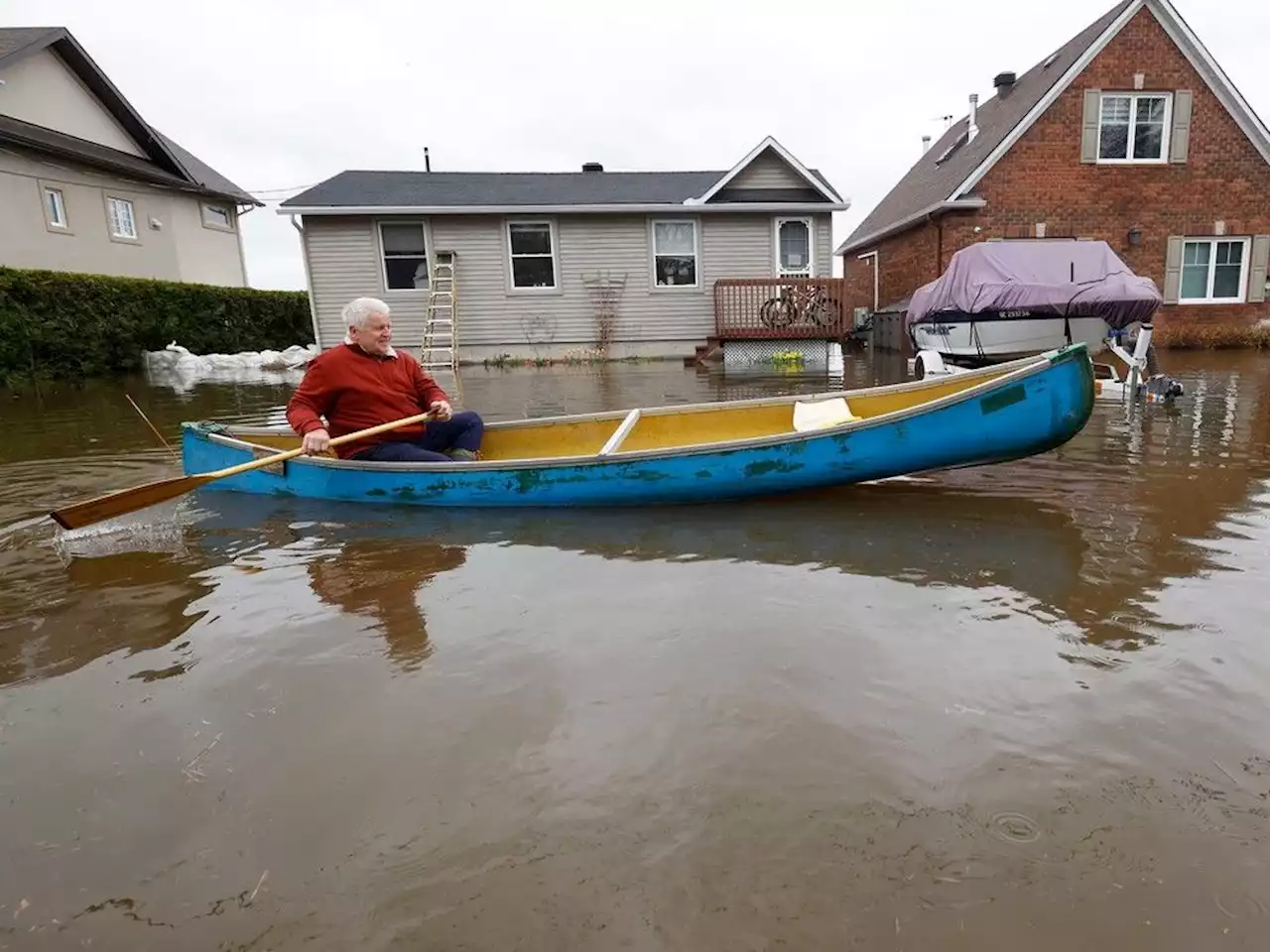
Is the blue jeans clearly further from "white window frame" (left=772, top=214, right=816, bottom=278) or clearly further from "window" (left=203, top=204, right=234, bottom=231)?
"window" (left=203, top=204, right=234, bottom=231)

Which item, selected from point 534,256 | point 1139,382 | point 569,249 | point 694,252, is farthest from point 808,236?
point 1139,382

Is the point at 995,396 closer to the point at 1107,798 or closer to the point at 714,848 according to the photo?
the point at 1107,798

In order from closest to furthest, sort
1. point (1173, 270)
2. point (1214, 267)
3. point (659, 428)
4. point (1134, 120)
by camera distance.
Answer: point (659, 428)
point (1134, 120)
point (1173, 270)
point (1214, 267)

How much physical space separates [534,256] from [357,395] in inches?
486

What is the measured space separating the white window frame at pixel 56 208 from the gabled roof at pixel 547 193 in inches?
244

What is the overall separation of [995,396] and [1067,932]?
3.66 metres

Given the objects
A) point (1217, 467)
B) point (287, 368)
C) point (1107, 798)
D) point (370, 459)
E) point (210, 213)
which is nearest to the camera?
point (1107, 798)

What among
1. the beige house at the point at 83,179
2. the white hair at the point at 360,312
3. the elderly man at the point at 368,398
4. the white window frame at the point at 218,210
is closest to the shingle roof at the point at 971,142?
the elderly man at the point at 368,398

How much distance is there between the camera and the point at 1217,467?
20.5ft

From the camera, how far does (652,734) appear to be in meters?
2.75

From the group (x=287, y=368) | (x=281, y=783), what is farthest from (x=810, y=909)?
(x=287, y=368)

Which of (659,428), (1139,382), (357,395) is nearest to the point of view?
(357,395)

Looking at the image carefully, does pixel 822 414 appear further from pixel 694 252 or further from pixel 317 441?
pixel 694 252

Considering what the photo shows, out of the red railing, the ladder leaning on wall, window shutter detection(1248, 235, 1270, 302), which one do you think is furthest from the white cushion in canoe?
window shutter detection(1248, 235, 1270, 302)
